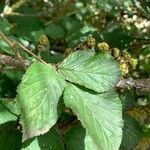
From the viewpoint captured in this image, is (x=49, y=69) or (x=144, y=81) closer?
(x=49, y=69)

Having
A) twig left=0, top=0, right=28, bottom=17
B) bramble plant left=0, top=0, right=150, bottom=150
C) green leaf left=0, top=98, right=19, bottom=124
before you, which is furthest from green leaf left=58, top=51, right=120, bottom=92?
twig left=0, top=0, right=28, bottom=17

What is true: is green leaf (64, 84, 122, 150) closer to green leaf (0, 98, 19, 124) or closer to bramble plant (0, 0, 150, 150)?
bramble plant (0, 0, 150, 150)

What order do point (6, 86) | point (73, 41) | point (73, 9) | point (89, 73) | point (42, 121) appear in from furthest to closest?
point (73, 9) < point (73, 41) < point (6, 86) < point (89, 73) < point (42, 121)

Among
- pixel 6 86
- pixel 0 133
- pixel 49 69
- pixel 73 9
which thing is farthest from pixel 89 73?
pixel 73 9

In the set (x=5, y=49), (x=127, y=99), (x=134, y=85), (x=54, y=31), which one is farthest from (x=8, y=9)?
(x=134, y=85)

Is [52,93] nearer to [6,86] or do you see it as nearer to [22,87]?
[22,87]

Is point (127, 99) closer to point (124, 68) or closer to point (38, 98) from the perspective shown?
point (124, 68)
